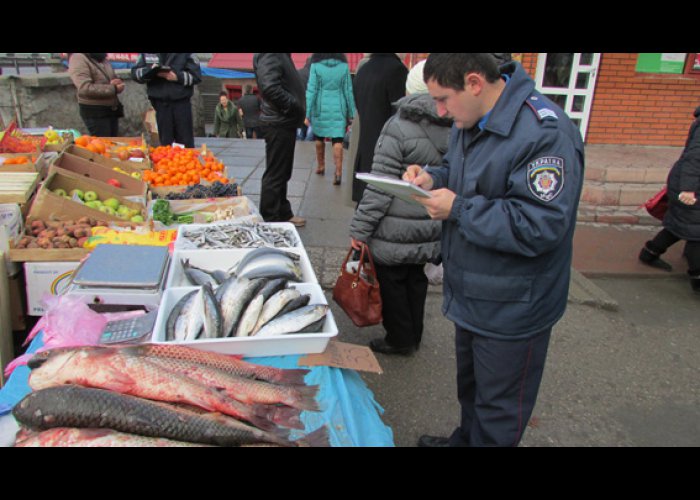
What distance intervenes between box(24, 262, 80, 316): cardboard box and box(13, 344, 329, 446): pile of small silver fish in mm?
1594

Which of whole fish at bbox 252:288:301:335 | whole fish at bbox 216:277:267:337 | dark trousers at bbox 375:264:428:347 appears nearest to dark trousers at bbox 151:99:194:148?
dark trousers at bbox 375:264:428:347

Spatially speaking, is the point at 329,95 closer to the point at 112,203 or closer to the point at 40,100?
the point at 112,203

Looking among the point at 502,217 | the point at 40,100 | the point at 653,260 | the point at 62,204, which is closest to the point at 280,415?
the point at 502,217

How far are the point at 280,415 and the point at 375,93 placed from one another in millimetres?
3120

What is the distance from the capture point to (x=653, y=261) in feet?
18.5

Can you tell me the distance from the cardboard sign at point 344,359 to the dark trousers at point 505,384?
47cm

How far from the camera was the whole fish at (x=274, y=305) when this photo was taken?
7.26 ft

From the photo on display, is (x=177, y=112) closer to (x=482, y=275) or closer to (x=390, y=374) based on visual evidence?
(x=390, y=374)

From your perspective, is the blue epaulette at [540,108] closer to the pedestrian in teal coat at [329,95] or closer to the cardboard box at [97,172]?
the cardboard box at [97,172]

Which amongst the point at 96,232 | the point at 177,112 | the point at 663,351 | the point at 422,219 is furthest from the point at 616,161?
the point at 96,232

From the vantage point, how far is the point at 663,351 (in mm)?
4074

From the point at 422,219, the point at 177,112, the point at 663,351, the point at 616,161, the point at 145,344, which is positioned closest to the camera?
the point at 145,344

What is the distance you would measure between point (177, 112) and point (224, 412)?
19.8 feet

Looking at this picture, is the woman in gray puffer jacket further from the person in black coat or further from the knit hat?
Result: the person in black coat
